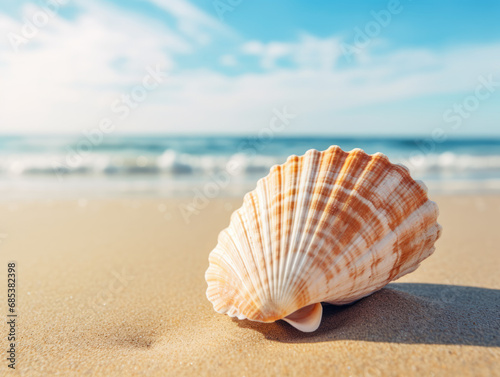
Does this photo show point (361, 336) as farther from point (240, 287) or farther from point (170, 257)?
point (170, 257)

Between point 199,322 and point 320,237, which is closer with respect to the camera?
point 320,237

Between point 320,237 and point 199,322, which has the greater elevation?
point 320,237

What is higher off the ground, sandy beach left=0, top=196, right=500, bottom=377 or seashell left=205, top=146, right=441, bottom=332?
seashell left=205, top=146, right=441, bottom=332

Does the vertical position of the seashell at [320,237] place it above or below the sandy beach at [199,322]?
above

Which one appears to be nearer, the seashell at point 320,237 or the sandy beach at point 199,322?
the sandy beach at point 199,322

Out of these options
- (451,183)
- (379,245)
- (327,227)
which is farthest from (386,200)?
(451,183)
